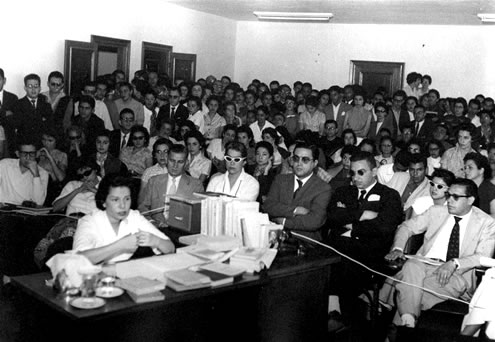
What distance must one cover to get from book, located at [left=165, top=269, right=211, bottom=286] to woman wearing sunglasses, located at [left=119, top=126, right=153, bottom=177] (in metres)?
→ 3.79

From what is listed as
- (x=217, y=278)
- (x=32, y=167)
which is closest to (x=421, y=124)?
(x=32, y=167)

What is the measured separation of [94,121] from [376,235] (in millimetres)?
3998

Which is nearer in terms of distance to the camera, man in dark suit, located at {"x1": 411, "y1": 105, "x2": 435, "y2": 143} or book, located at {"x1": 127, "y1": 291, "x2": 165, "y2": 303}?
book, located at {"x1": 127, "y1": 291, "x2": 165, "y2": 303}

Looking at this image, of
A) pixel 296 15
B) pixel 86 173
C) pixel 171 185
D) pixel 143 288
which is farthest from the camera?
pixel 296 15

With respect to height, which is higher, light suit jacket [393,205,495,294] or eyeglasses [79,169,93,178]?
eyeglasses [79,169,93,178]

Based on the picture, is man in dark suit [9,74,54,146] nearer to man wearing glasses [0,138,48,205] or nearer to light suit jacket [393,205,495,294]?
man wearing glasses [0,138,48,205]

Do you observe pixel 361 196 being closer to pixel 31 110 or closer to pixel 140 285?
pixel 140 285

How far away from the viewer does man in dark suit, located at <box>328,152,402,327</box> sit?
4.60 m

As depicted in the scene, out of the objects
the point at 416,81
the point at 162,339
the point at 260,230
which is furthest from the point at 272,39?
the point at 162,339

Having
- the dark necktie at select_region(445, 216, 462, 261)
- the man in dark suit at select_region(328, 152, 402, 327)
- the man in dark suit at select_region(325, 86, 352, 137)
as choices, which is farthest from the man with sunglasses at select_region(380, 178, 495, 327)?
the man in dark suit at select_region(325, 86, 352, 137)

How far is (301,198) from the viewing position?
16.7 feet

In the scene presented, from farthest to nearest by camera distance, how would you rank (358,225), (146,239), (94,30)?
1. (94,30)
2. (358,225)
3. (146,239)

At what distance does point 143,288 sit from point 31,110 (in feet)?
16.1

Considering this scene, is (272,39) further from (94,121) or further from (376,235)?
(376,235)
